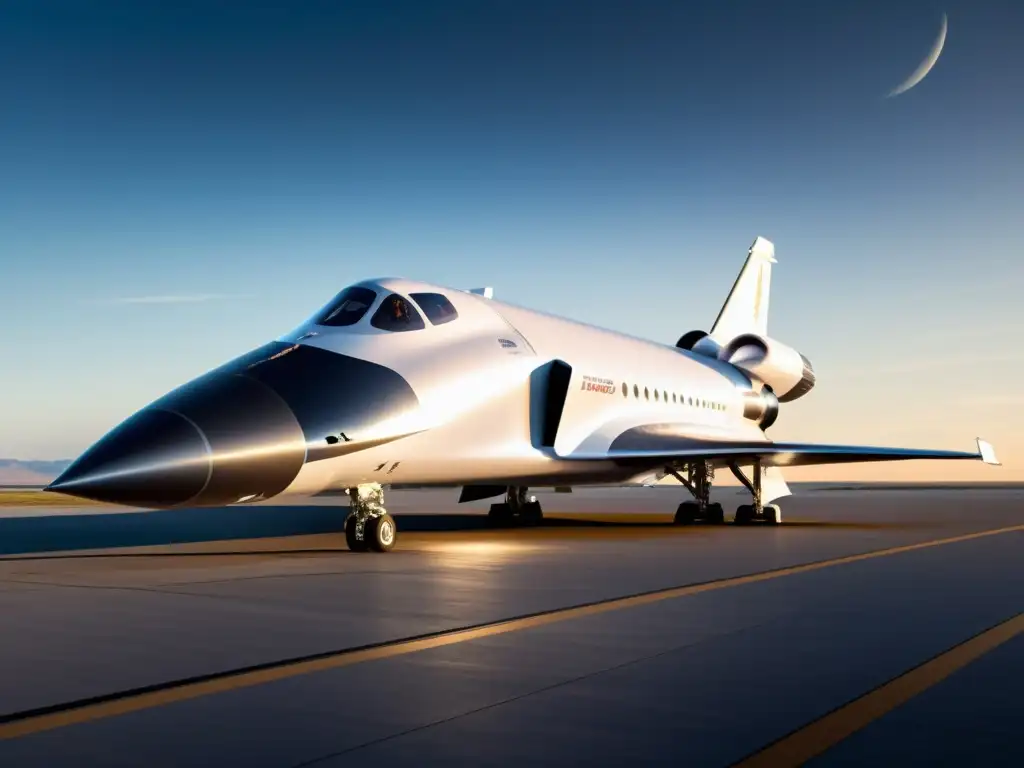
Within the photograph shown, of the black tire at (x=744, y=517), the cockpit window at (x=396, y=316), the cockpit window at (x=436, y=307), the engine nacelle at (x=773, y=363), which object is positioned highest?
the engine nacelle at (x=773, y=363)

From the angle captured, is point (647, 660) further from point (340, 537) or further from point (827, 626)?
point (340, 537)

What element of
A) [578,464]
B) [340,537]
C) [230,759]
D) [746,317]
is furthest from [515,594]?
[746,317]

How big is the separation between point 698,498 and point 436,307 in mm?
10129

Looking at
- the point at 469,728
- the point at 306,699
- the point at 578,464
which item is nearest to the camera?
the point at 469,728

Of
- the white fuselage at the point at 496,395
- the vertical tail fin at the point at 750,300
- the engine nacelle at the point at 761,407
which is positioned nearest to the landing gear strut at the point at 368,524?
the white fuselage at the point at 496,395

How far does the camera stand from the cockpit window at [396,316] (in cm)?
1605

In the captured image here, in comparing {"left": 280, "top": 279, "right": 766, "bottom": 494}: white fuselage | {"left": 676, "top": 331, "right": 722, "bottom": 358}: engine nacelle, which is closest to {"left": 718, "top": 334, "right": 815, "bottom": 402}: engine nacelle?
{"left": 676, "top": 331, "right": 722, "bottom": 358}: engine nacelle

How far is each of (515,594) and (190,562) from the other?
200 inches

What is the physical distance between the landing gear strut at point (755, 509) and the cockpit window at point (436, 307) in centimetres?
916

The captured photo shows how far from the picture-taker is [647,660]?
6.31m

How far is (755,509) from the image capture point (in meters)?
24.4

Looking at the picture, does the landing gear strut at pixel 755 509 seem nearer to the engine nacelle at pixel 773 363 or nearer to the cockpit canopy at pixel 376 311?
the engine nacelle at pixel 773 363

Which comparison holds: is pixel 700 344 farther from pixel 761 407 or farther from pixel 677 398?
pixel 677 398

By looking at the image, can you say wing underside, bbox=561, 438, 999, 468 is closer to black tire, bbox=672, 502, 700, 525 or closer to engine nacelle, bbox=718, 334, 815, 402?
black tire, bbox=672, 502, 700, 525
